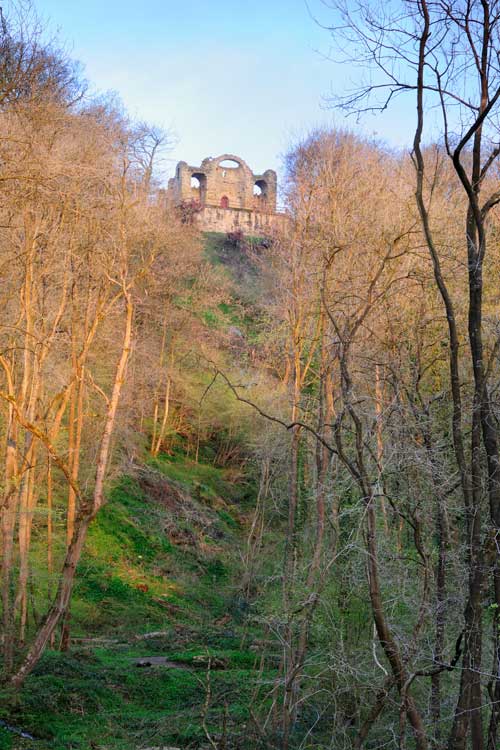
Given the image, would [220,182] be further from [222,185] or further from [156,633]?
[156,633]

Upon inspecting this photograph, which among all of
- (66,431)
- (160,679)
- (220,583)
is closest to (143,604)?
(220,583)

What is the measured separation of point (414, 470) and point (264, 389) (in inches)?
381

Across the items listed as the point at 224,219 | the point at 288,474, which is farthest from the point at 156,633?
the point at 224,219

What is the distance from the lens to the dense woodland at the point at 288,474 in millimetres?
6172

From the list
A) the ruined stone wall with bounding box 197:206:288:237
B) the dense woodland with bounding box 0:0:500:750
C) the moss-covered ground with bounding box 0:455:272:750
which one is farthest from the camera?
the ruined stone wall with bounding box 197:206:288:237

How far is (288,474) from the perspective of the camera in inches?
547

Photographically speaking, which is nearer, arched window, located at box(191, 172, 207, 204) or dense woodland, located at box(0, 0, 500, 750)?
dense woodland, located at box(0, 0, 500, 750)

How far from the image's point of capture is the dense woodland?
20.2 feet

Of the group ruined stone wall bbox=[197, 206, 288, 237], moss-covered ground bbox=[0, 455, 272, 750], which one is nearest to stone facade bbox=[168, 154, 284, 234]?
ruined stone wall bbox=[197, 206, 288, 237]

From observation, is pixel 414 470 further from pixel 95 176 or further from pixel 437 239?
pixel 95 176

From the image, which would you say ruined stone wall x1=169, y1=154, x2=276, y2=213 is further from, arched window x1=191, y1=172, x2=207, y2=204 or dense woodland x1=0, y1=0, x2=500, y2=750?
dense woodland x1=0, y1=0, x2=500, y2=750

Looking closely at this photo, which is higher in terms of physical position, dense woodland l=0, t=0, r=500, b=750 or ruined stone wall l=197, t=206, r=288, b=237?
ruined stone wall l=197, t=206, r=288, b=237

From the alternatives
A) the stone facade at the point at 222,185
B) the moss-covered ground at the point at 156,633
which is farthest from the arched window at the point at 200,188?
the moss-covered ground at the point at 156,633

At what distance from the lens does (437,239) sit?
10406 millimetres
